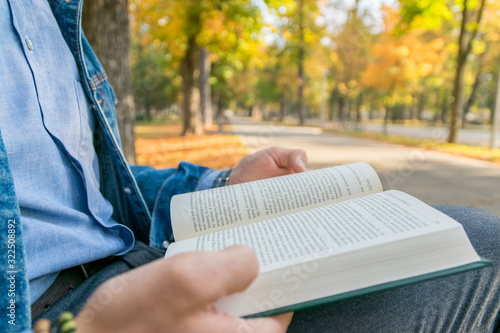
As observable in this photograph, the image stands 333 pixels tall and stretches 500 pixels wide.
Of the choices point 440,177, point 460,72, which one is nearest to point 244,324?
point 440,177

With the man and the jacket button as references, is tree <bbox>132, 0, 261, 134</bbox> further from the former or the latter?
the jacket button

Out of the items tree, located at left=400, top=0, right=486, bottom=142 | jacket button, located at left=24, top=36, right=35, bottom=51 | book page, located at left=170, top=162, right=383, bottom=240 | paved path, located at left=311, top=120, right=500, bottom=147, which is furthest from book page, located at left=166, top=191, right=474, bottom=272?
paved path, located at left=311, top=120, right=500, bottom=147

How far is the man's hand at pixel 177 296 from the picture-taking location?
1.73 feet

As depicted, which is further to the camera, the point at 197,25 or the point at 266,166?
the point at 197,25

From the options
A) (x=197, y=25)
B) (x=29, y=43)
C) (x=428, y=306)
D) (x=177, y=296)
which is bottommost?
(x=428, y=306)

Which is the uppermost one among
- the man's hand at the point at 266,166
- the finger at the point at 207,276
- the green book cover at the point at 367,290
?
the man's hand at the point at 266,166

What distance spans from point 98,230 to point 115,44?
3138 millimetres

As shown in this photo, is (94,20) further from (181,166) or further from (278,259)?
(278,259)

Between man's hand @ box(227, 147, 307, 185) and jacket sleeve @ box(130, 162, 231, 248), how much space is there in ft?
0.18

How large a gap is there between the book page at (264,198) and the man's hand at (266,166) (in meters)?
0.23

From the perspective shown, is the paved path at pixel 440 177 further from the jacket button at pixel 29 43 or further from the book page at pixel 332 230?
the jacket button at pixel 29 43

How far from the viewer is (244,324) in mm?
586

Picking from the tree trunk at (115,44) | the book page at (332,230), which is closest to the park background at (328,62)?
the tree trunk at (115,44)

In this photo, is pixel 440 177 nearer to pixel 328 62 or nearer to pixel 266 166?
pixel 266 166
